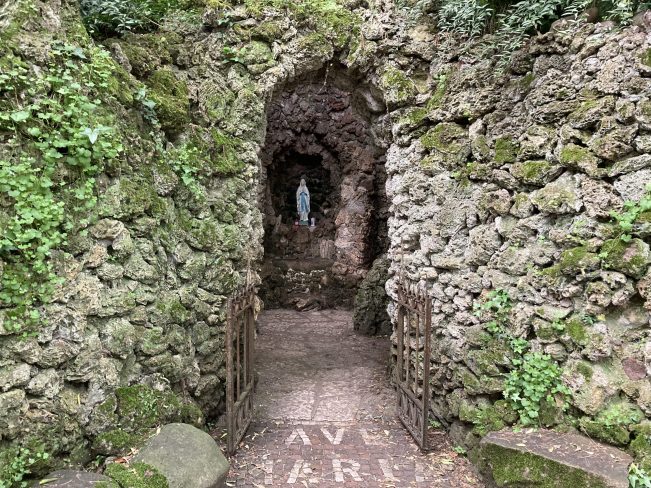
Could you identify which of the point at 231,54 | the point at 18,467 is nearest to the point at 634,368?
the point at 18,467

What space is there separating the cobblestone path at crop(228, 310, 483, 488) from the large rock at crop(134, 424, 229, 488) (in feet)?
1.70

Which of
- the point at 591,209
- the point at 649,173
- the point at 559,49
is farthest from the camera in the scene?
the point at 559,49

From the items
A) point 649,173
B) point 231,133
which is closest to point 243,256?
point 231,133

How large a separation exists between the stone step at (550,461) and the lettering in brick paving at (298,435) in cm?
190

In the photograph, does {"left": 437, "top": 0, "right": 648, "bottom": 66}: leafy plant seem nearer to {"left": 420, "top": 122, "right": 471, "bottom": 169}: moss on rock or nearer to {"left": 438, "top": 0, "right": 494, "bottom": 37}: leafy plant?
{"left": 438, "top": 0, "right": 494, "bottom": 37}: leafy plant

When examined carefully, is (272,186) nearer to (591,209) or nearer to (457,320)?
(457,320)

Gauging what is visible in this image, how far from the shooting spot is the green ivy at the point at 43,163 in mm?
3289

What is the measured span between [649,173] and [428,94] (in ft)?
8.92

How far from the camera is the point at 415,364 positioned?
519cm

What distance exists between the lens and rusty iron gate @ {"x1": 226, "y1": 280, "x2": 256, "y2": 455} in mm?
4570

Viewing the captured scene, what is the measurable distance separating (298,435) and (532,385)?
2631 millimetres

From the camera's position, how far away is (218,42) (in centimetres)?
558

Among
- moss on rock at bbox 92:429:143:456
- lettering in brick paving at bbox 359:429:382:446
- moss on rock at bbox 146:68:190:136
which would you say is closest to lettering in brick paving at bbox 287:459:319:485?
lettering in brick paving at bbox 359:429:382:446

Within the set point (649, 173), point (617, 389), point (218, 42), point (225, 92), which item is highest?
point (218, 42)
